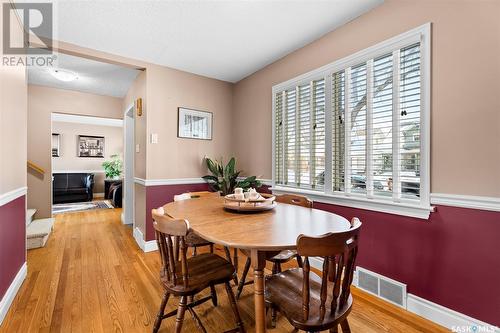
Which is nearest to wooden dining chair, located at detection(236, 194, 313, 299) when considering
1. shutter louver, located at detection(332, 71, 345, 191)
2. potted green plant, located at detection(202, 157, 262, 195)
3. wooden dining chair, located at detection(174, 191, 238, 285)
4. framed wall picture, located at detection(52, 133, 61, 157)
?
wooden dining chair, located at detection(174, 191, 238, 285)

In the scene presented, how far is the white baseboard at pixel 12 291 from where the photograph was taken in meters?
1.68

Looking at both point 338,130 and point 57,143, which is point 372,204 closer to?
point 338,130

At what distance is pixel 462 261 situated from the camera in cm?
153

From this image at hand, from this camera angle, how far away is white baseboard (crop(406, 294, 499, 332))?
1464 millimetres

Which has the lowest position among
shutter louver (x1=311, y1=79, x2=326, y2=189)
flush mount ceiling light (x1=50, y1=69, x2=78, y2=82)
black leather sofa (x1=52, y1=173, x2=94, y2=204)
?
black leather sofa (x1=52, y1=173, x2=94, y2=204)

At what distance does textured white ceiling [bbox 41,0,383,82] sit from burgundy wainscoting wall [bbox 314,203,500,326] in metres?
1.78

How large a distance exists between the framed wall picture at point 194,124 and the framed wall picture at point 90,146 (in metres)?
5.88

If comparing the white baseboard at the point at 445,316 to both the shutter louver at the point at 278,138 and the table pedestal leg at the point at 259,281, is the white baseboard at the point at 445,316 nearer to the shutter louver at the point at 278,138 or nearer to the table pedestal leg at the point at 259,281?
the table pedestal leg at the point at 259,281

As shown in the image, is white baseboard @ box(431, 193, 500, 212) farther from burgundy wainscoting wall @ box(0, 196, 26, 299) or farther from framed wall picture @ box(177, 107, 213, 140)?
burgundy wainscoting wall @ box(0, 196, 26, 299)

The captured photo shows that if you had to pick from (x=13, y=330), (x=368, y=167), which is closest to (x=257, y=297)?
(x=368, y=167)

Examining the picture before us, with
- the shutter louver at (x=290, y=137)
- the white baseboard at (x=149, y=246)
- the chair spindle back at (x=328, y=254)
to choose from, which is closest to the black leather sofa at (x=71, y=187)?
the white baseboard at (x=149, y=246)

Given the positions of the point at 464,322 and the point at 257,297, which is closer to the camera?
the point at 257,297

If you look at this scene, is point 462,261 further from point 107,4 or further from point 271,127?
point 107,4

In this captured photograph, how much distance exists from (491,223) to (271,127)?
2.26 m
